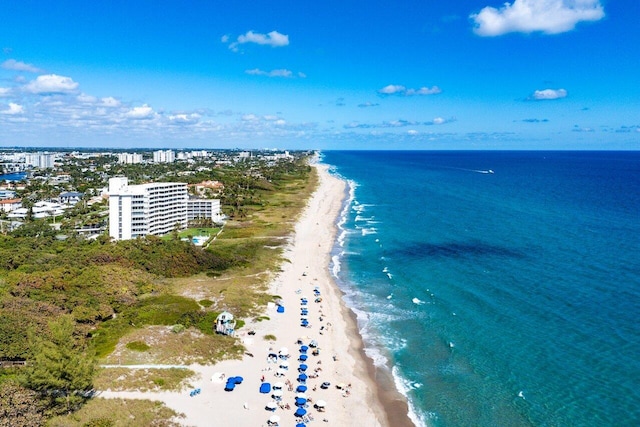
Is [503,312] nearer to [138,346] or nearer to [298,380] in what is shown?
[298,380]

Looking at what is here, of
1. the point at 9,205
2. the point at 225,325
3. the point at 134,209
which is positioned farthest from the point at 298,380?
the point at 9,205

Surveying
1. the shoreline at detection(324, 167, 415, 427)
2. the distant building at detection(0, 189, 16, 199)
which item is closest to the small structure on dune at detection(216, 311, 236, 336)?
the shoreline at detection(324, 167, 415, 427)

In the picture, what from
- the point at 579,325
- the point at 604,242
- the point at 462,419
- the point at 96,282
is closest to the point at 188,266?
the point at 96,282

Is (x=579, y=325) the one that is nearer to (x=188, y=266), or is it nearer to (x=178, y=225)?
(x=188, y=266)

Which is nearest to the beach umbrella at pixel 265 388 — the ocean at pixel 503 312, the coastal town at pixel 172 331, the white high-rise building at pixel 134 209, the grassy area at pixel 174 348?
the coastal town at pixel 172 331

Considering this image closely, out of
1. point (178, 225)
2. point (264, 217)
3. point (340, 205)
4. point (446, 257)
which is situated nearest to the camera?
point (446, 257)
